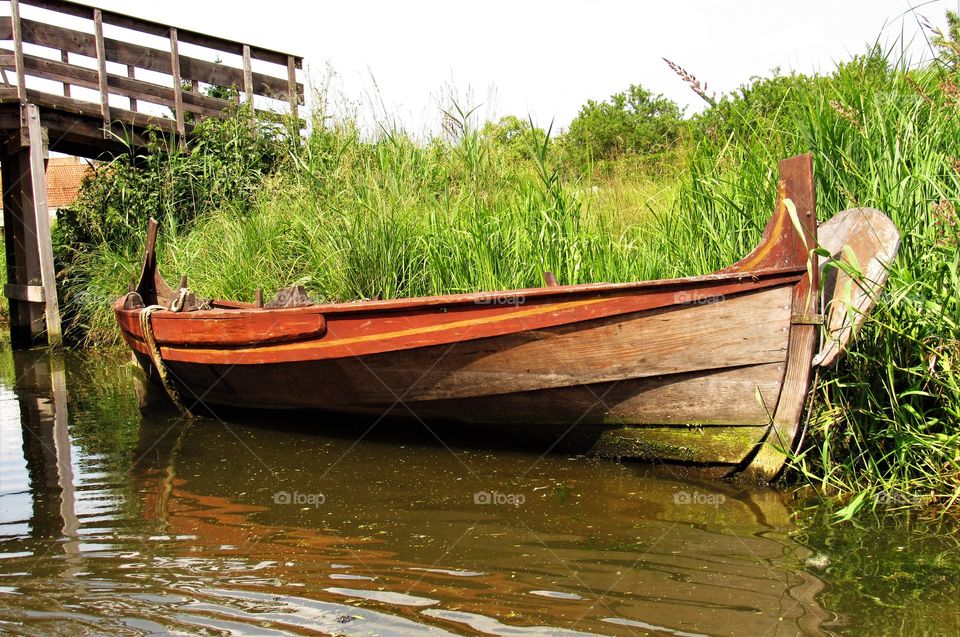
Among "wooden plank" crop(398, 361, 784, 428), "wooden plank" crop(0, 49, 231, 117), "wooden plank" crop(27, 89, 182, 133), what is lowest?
"wooden plank" crop(398, 361, 784, 428)

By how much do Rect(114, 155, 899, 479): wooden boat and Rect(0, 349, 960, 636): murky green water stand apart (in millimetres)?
239

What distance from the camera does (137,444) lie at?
5773mm

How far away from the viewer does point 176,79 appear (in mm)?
12562

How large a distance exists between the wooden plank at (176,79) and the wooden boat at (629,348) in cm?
788

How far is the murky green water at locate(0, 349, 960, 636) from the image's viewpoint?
2842mm

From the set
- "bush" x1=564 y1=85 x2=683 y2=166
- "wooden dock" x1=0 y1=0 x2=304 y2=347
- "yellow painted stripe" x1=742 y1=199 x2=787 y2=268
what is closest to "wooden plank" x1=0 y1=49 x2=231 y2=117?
"wooden dock" x1=0 y1=0 x2=304 y2=347

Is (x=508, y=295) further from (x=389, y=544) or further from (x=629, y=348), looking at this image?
(x=389, y=544)

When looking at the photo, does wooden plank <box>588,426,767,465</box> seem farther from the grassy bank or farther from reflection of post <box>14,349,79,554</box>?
reflection of post <box>14,349,79,554</box>

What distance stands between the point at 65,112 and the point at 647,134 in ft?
33.3

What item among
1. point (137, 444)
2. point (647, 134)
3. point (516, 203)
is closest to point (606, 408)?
point (516, 203)

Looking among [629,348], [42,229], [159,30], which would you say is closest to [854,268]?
[629,348]

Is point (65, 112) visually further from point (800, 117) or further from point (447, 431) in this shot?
point (800, 117)

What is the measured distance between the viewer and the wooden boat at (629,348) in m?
4.03

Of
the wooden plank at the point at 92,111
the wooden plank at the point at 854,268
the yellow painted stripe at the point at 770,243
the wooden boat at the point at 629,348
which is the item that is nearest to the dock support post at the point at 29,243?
the wooden plank at the point at 92,111
